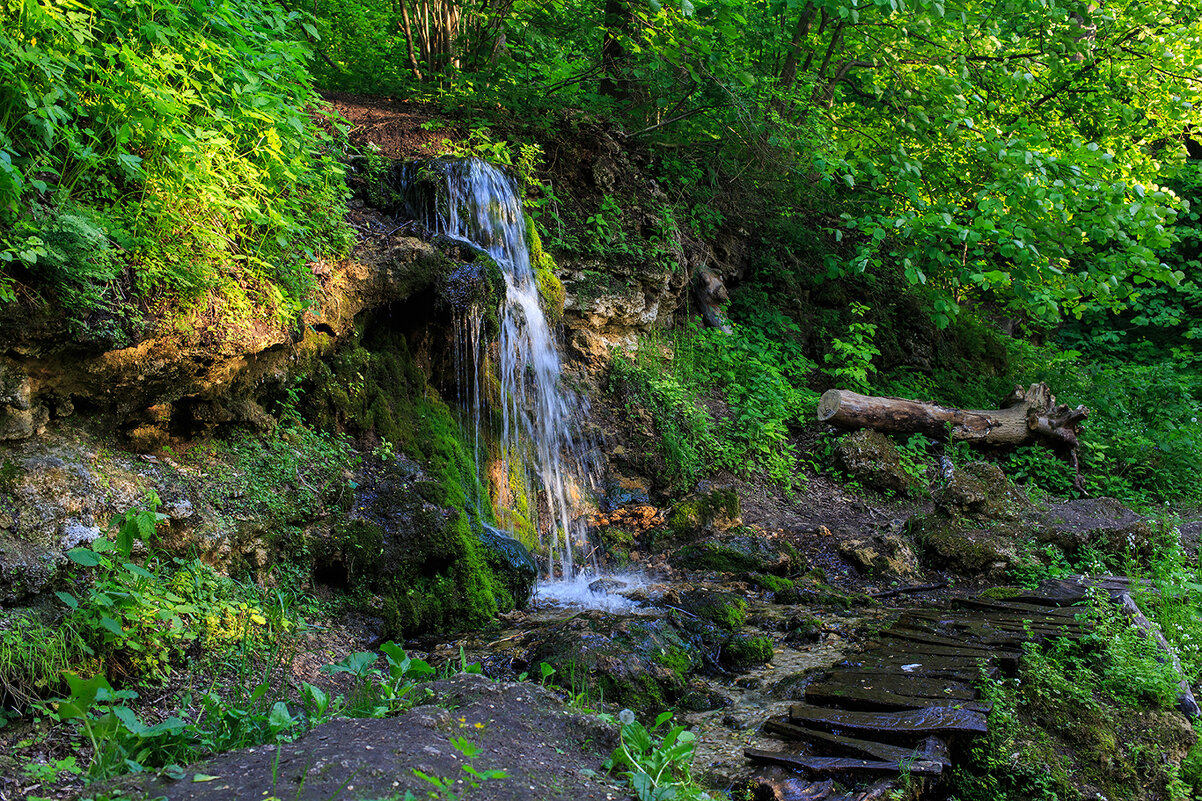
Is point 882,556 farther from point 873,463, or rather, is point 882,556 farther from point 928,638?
point 928,638

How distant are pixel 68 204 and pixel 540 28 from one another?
7242 mm

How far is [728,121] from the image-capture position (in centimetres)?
920

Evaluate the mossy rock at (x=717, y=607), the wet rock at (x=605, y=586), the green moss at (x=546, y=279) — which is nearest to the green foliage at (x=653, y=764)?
the mossy rock at (x=717, y=607)

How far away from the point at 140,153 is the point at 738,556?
564 cm

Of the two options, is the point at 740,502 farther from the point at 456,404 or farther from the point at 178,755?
the point at 178,755

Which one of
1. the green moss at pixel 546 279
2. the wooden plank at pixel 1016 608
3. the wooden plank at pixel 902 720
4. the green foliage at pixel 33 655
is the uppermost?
the green moss at pixel 546 279

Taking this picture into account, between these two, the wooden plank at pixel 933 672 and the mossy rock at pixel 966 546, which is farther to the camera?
the mossy rock at pixel 966 546

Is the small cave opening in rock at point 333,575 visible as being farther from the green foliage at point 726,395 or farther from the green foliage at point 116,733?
the green foliage at point 726,395

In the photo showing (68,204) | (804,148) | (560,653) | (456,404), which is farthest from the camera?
(804,148)

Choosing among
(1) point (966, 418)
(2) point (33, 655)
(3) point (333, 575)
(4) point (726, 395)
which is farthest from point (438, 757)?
(1) point (966, 418)

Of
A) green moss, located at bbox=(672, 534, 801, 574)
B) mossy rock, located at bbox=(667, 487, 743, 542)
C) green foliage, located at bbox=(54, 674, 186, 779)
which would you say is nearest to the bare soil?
A: green foliage, located at bbox=(54, 674, 186, 779)

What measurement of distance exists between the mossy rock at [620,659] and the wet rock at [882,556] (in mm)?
2876

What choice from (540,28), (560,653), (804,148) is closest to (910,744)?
(560,653)

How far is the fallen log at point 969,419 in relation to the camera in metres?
9.69
